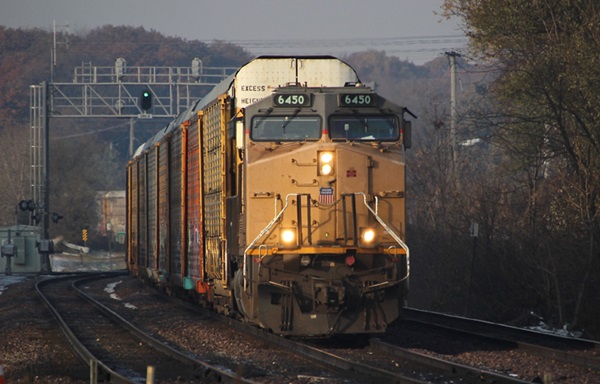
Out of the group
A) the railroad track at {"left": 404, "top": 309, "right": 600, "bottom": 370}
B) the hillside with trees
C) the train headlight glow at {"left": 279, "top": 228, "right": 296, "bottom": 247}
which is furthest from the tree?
the train headlight glow at {"left": 279, "top": 228, "right": 296, "bottom": 247}

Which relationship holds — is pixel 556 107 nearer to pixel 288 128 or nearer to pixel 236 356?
pixel 288 128

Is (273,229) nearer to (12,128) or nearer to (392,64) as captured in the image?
(12,128)

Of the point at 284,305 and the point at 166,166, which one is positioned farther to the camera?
the point at 166,166

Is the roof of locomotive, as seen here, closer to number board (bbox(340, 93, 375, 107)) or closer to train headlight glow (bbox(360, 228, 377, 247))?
number board (bbox(340, 93, 375, 107))

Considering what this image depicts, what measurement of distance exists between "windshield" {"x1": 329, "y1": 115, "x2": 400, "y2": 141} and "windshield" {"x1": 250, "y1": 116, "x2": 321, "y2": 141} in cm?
26

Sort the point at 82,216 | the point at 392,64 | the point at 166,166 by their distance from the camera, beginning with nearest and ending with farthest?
the point at 166,166 → the point at 82,216 → the point at 392,64

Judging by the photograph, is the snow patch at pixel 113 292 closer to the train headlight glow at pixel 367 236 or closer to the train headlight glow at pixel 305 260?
the train headlight glow at pixel 305 260

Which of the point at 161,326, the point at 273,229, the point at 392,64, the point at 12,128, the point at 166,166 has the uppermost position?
the point at 392,64

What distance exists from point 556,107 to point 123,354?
10.7 metres

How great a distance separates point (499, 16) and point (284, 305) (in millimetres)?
12529

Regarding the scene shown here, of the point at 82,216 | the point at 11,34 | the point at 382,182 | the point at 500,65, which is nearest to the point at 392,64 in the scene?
the point at 11,34

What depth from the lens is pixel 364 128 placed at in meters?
15.9

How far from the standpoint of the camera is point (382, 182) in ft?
51.9

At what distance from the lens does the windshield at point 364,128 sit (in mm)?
15852
